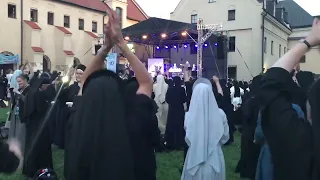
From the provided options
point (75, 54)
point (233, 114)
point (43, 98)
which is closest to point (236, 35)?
point (75, 54)

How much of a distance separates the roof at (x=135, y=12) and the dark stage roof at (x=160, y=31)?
19.8m

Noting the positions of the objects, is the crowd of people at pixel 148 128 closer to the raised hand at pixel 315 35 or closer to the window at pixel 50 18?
the raised hand at pixel 315 35

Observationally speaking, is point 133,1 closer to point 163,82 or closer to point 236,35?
point 236,35

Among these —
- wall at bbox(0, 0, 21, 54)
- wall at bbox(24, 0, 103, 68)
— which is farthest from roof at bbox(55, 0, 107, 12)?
wall at bbox(0, 0, 21, 54)

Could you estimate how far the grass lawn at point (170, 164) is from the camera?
7332 mm

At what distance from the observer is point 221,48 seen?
29609 mm

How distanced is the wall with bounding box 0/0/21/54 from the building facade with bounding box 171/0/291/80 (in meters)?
18.3

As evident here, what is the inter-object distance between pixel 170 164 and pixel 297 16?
5283 centimetres

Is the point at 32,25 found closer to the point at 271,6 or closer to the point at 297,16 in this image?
the point at 271,6

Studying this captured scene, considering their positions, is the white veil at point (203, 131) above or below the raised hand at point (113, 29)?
below

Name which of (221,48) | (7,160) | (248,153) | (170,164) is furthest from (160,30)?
(7,160)

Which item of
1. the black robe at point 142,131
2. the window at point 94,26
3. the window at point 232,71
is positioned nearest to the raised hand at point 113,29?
the black robe at point 142,131

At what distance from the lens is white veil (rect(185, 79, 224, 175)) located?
15.3 ft

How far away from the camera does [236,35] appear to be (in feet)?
129
